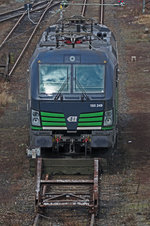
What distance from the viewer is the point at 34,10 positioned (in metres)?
37.2

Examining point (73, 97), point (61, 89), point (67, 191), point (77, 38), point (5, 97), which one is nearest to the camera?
point (67, 191)

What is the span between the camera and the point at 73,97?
12867 mm

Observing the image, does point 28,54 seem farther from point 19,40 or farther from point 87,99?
point 87,99

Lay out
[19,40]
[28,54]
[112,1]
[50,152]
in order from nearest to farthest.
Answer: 1. [50,152]
2. [28,54]
3. [19,40]
4. [112,1]

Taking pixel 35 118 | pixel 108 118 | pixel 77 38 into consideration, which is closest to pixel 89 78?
pixel 108 118

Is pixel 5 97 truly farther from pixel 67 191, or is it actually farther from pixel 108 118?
pixel 67 191

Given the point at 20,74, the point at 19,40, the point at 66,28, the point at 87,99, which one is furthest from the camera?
the point at 19,40

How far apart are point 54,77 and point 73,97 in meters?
0.65

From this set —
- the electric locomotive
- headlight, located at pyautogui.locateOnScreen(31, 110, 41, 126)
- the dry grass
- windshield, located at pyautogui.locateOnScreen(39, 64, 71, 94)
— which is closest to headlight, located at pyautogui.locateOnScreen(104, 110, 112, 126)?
the electric locomotive

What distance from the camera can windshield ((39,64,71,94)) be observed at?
13.0 metres

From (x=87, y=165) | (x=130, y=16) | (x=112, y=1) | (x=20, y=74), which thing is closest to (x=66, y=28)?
(x=87, y=165)

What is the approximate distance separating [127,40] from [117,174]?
17.6 meters

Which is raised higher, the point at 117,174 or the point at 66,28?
the point at 66,28

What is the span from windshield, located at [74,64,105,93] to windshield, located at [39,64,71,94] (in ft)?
0.67
